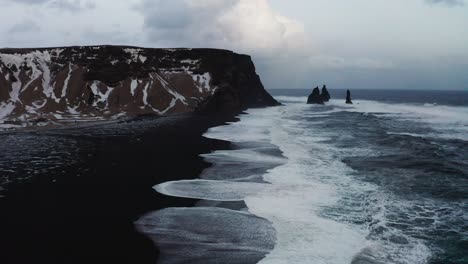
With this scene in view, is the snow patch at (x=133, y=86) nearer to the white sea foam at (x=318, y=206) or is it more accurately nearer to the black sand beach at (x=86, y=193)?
the black sand beach at (x=86, y=193)

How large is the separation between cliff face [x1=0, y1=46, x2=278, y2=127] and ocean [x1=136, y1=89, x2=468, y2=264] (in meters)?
44.6

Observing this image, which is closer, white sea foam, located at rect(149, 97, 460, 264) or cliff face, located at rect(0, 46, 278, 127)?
white sea foam, located at rect(149, 97, 460, 264)

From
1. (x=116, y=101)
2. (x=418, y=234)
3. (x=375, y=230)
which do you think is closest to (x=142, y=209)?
(x=375, y=230)

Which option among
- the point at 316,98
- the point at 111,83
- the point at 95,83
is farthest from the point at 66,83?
the point at 316,98

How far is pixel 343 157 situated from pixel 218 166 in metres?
9.83

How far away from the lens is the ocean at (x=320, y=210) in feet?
45.2

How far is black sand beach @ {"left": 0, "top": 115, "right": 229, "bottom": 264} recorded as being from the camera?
13695 millimetres

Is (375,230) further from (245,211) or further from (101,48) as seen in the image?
(101,48)

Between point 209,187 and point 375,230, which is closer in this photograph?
point 375,230

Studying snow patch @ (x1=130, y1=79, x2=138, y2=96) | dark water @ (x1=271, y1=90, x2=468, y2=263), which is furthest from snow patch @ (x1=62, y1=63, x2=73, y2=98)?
dark water @ (x1=271, y1=90, x2=468, y2=263)

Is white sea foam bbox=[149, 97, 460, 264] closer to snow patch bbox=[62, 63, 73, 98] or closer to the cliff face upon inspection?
the cliff face

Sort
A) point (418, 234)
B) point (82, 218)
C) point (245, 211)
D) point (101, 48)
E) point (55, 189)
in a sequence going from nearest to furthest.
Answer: point (418, 234)
point (82, 218)
point (245, 211)
point (55, 189)
point (101, 48)

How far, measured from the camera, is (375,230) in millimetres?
15859

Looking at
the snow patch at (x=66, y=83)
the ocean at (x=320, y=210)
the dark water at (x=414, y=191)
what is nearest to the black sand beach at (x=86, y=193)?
the ocean at (x=320, y=210)
